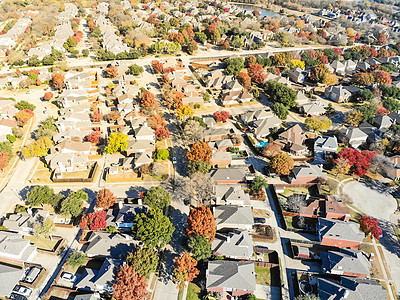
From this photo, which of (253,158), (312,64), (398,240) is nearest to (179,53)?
(312,64)

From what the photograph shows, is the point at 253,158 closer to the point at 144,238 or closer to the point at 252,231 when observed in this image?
the point at 252,231

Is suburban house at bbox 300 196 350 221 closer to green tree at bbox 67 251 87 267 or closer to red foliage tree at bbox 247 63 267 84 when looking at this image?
green tree at bbox 67 251 87 267

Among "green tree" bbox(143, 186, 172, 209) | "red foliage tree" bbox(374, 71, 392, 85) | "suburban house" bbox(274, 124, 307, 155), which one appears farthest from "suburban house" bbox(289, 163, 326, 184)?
"red foliage tree" bbox(374, 71, 392, 85)

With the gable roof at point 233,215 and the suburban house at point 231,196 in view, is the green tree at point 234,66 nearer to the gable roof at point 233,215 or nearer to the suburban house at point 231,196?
the suburban house at point 231,196

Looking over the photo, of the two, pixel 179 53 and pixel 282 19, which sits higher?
pixel 282 19

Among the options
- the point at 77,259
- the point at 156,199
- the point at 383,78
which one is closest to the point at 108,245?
the point at 77,259

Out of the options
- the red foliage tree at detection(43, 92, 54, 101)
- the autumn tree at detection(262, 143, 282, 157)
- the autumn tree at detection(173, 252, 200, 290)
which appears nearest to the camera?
the autumn tree at detection(173, 252, 200, 290)
